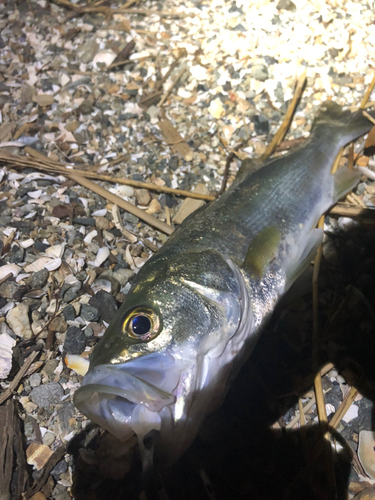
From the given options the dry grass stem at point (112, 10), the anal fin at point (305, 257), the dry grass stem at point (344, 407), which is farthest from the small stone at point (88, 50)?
the dry grass stem at point (344, 407)

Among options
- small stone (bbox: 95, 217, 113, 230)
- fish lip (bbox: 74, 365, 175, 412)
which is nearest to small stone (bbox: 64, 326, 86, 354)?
fish lip (bbox: 74, 365, 175, 412)

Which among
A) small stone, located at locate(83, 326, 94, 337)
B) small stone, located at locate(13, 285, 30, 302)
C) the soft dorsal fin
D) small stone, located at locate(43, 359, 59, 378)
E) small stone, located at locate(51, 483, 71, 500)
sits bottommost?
small stone, located at locate(51, 483, 71, 500)

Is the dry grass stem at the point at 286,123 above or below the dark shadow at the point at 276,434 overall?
above

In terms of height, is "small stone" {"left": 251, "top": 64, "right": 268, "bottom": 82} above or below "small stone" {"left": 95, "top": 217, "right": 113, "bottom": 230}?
above

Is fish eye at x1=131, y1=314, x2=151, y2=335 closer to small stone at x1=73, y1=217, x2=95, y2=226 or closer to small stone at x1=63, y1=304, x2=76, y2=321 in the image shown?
small stone at x1=63, y1=304, x2=76, y2=321

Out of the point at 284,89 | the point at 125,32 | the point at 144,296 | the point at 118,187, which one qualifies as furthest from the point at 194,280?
the point at 125,32

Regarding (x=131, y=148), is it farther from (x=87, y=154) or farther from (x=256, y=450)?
(x=256, y=450)

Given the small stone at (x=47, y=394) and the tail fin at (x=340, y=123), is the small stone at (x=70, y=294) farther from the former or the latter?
the tail fin at (x=340, y=123)

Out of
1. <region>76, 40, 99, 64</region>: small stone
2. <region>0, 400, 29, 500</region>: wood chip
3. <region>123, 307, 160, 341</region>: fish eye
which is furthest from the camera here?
<region>76, 40, 99, 64</region>: small stone
